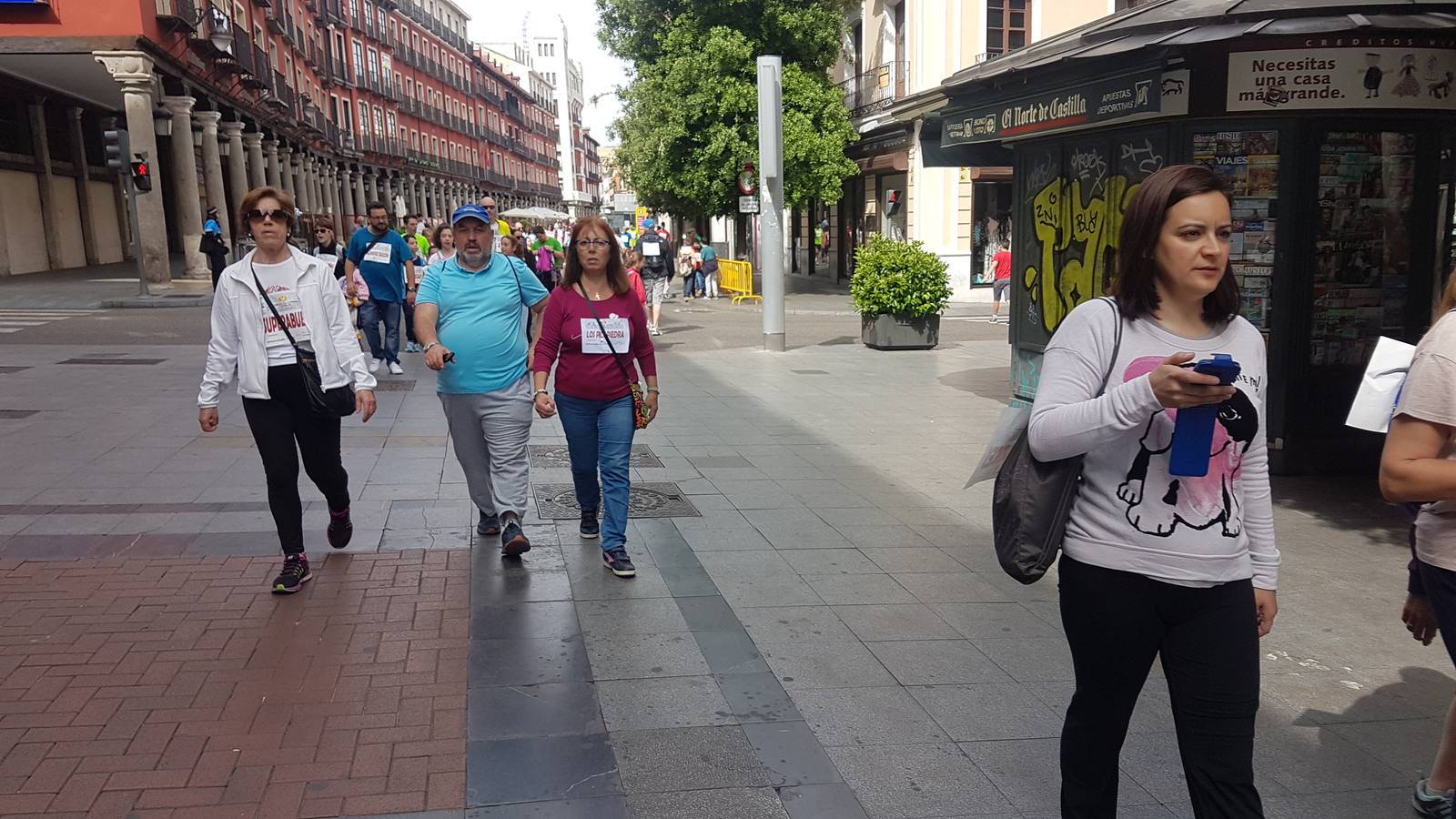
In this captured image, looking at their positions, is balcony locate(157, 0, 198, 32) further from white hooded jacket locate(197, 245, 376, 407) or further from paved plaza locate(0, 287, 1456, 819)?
white hooded jacket locate(197, 245, 376, 407)

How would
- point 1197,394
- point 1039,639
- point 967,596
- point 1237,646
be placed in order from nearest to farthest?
point 1197,394 → point 1237,646 → point 1039,639 → point 967,596

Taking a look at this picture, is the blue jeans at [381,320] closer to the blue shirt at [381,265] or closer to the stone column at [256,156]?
the blue shirt at [381,265]

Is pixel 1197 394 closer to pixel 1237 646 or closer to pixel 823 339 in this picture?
pixel 1237 646

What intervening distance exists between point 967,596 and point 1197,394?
10.3 feet

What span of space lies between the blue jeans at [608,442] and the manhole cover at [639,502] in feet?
2.94

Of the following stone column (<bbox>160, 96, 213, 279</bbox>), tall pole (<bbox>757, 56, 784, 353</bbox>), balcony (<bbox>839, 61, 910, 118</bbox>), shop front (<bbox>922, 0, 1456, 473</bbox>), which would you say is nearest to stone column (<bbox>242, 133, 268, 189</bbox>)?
stone column (<bbox>160, 96, 213, 279</bbox>)

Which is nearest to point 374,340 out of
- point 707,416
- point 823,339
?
point 707,416

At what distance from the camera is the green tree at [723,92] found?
26.3 meters

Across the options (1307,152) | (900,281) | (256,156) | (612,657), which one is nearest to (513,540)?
(612,657)

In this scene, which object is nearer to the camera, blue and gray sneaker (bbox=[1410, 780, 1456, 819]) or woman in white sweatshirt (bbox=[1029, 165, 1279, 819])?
woman in white sweatshirt (bbox=[1029, 165, 1279, 819])

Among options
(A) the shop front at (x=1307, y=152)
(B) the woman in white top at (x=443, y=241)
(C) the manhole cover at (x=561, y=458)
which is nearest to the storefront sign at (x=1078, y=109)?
(A) the shop front at (x=1307, y=152)

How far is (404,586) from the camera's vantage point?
517cm

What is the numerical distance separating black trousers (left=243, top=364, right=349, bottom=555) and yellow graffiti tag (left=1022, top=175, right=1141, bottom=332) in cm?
574

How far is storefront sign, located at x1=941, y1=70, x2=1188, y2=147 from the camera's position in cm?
719
